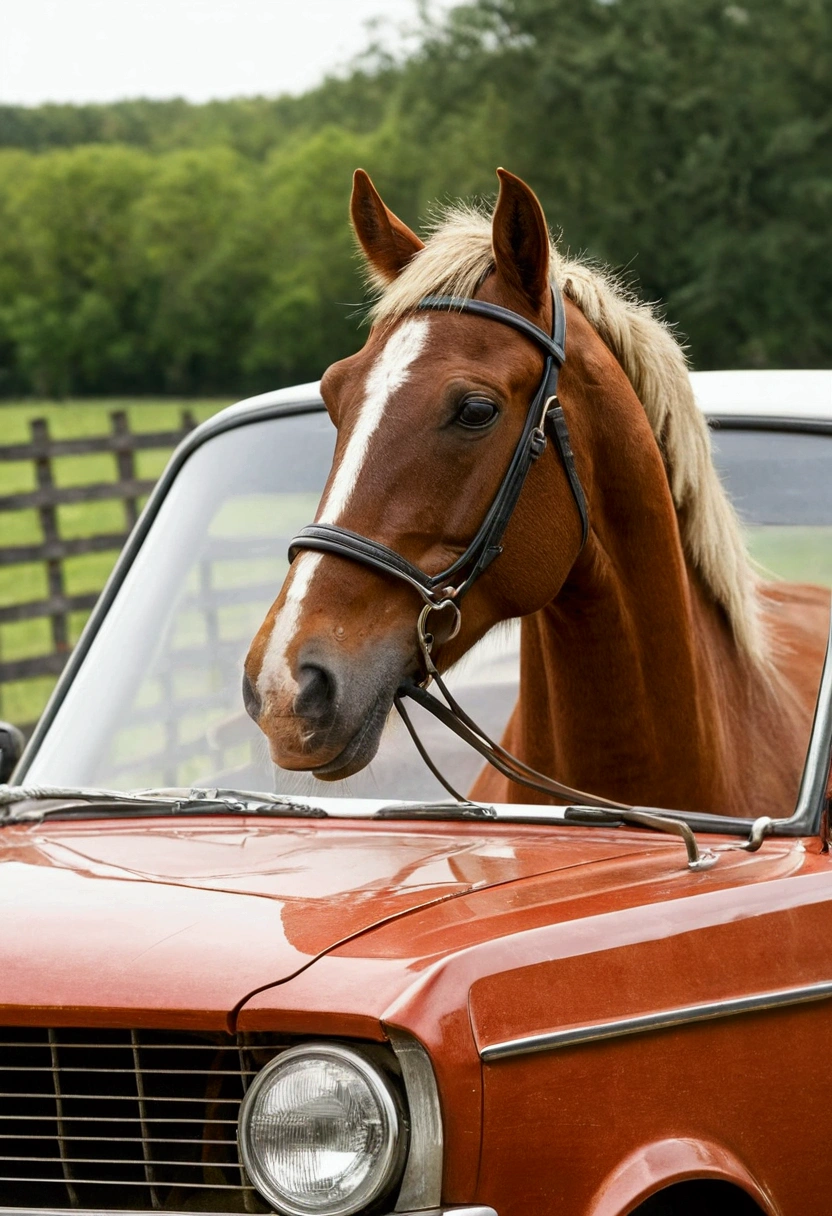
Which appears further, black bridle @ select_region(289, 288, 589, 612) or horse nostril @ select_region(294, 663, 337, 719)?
black bridle @ select_region(289, 288, 589, 612)

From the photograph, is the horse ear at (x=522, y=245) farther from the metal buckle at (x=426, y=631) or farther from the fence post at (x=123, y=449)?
the fence post at (x=123, y=449)

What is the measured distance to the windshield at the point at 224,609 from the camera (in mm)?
3086

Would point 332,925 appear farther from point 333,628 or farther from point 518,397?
point 518,397

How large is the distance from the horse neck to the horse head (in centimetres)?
11

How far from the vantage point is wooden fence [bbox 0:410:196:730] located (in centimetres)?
1141

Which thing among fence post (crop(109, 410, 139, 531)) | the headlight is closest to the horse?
the headlight

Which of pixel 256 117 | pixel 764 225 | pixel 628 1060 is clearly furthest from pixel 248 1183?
pixel 256 117

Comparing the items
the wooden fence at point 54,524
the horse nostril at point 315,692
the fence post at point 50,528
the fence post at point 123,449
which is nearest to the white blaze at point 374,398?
the horse nostril at point 315,692

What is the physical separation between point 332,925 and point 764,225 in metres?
40.9

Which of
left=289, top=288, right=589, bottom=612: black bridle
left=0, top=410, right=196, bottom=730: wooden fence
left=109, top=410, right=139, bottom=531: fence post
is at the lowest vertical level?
left=289, top=288, right=589, bottom=612: black bridle

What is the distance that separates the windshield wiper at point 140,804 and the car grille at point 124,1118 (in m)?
0.64

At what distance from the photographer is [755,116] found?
40.6 m

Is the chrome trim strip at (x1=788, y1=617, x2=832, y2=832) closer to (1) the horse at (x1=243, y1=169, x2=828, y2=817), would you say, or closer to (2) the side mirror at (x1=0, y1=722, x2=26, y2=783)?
(1) the horse at (x1=243, y1=169, x2=828, y2=817)

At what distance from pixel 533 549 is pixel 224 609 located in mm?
1311
